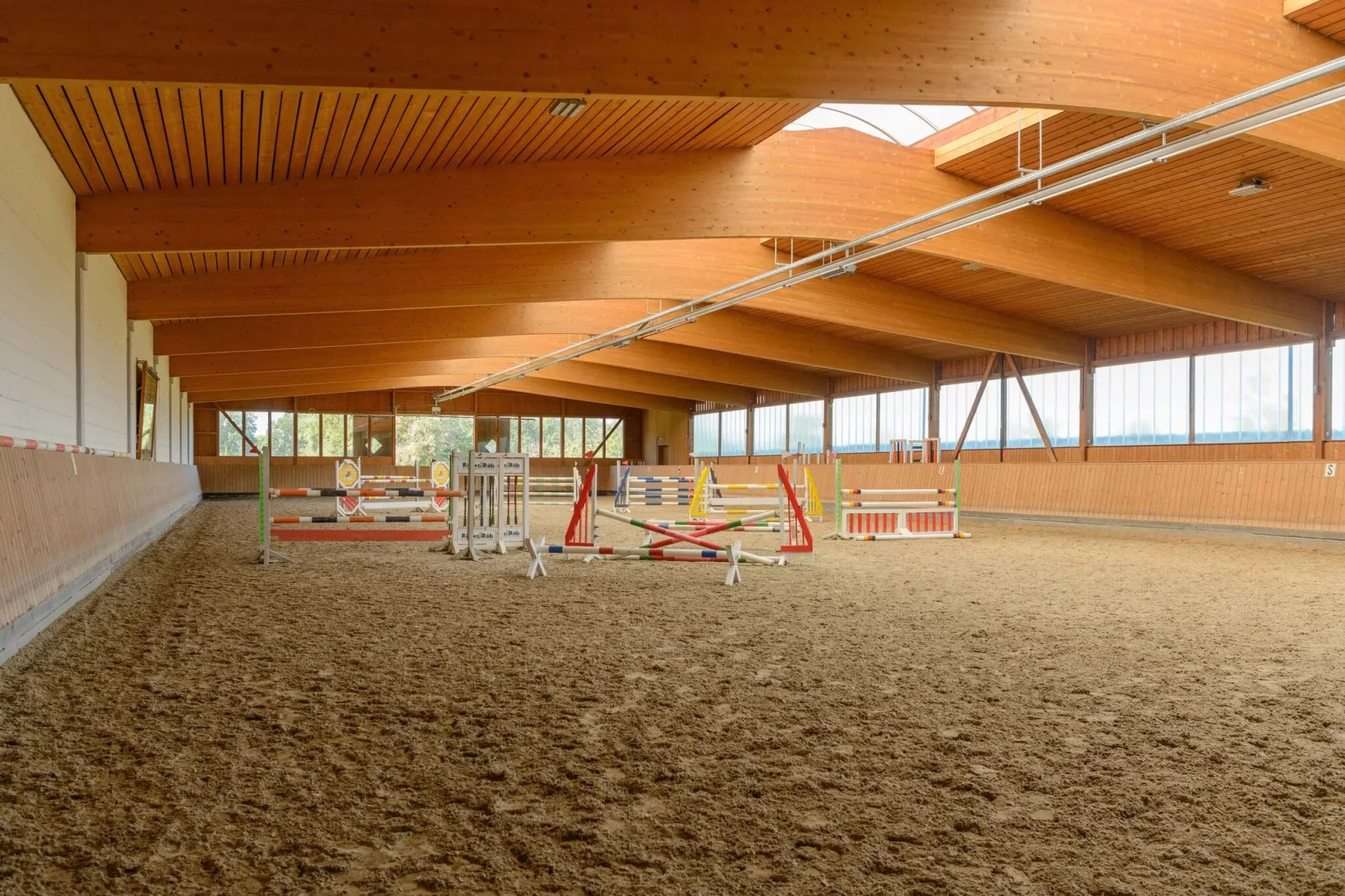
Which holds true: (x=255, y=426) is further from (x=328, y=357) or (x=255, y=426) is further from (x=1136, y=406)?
(x=1136, y=406)

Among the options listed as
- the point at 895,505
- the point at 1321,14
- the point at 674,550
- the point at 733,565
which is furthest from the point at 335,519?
the point at 1321,14

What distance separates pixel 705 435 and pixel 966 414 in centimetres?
1495

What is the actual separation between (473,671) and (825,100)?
5349mm

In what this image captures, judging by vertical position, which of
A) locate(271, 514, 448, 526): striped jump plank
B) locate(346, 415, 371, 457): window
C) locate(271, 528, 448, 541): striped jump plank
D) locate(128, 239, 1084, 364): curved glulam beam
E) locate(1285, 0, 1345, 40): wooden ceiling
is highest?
locate(1285, 0, 1345, 40): wooden ceiling

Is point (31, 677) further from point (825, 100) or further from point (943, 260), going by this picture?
point (943, 260)

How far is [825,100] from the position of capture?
7793 mm

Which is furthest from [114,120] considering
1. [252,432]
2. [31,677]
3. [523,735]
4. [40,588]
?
[252,432]

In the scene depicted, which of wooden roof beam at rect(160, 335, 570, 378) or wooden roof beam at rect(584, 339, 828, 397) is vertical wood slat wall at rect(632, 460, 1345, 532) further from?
wooden roof beam at rect(160, 335, 570, 378)

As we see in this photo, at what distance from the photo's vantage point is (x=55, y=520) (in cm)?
688

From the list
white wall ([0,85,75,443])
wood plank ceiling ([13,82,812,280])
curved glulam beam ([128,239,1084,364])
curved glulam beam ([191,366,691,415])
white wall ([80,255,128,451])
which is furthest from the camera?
curved glulam beam ([191,366,691,415])

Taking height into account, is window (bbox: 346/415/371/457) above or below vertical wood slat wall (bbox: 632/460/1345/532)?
above

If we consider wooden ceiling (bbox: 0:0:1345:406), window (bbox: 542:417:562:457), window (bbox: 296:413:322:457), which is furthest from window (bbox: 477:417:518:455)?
wooden ceiling (bbox: 0:0:1345:406)

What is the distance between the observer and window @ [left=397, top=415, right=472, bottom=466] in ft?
126

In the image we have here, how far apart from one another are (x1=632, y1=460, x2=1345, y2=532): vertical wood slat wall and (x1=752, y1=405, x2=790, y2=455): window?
822 centimetres
